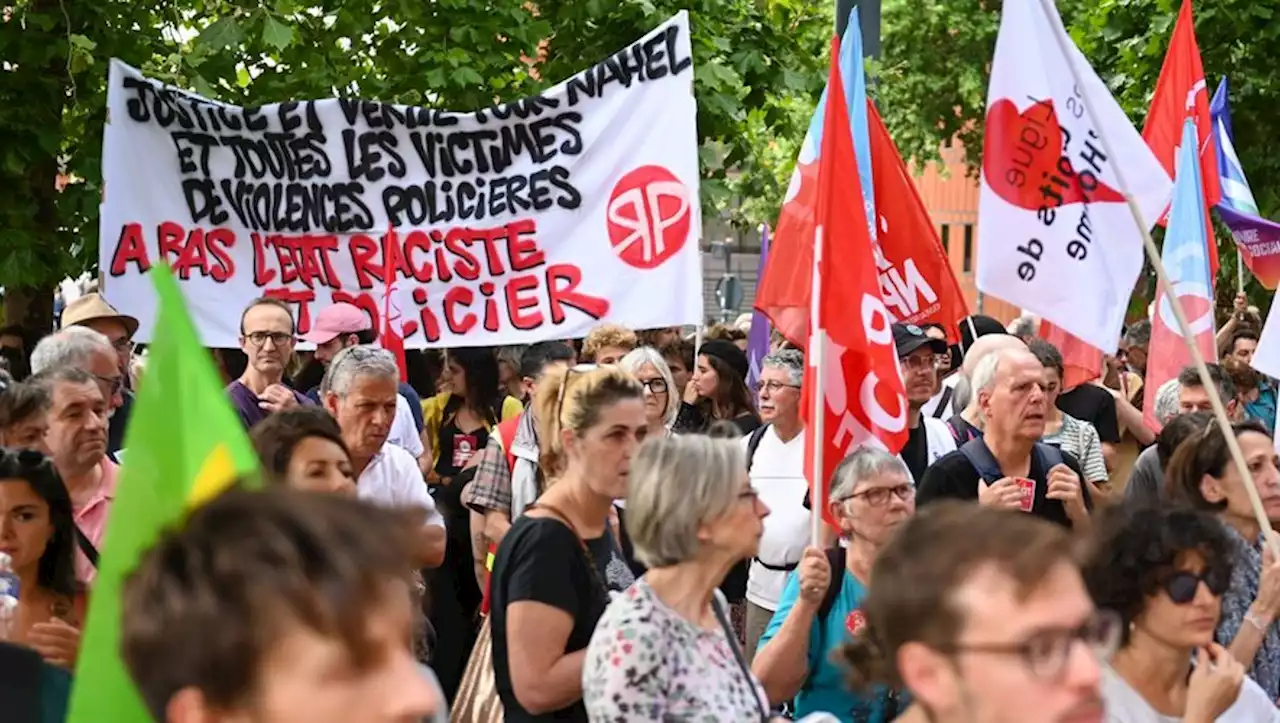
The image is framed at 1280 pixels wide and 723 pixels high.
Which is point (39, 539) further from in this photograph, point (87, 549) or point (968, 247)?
point (968, 247)

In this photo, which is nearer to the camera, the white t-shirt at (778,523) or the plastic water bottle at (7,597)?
the plastic water bottle at (7,597)

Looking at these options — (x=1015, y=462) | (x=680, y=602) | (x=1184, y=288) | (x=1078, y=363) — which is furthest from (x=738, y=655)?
(x=1184, y=288)

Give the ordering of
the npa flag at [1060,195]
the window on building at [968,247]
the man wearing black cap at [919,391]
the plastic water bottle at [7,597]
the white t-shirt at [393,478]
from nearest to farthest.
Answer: the plastic water bottle at [7,597] < the white t-shirt at [393,478] < the npa flag at [1060,195] < the man wearing black cap at [919,391] < the window on building at [968,247]

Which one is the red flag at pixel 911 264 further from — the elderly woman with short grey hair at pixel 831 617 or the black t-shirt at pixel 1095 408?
the elderly woman with short grey hair at pixel 831 617

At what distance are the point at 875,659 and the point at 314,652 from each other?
1502mm

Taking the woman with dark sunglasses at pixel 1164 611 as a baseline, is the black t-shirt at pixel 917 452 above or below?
below

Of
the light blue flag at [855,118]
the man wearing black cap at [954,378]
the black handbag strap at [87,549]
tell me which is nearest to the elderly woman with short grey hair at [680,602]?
the black handbag strap at [87,549]

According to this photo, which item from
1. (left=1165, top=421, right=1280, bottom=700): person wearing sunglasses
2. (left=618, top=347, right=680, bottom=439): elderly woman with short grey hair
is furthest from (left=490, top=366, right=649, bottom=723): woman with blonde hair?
(left=618, top=347, right=680, bottom=439): elderly woman with short grey hair

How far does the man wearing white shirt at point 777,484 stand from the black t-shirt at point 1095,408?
2.00 meters

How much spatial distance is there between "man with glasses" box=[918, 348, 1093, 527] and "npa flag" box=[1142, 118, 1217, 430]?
260cm

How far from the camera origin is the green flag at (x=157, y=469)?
88.2 inches

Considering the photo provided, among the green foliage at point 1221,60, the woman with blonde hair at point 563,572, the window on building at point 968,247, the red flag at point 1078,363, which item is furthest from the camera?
the window on building at point 968,247

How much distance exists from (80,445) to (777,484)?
2.54m

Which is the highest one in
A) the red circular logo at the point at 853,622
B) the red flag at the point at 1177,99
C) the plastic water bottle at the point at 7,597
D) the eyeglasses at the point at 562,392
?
the red flag at the point at 1177,99
